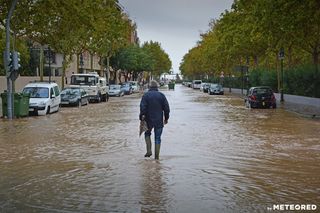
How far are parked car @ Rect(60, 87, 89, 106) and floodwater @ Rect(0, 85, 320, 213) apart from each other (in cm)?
1920

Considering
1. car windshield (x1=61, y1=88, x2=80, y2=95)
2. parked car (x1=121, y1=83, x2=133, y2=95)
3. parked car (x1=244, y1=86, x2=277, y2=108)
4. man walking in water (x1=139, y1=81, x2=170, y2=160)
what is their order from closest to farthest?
man walking in water (x1=139, y1=81, x2=170, y2=160)
parked car (x1=244, y1=86, x2=277, y2=108)
car windshield (x1=61, y1=88, x2=80, y2=95)
parked car (x1=121, y1=83, x2=133, y2=95)

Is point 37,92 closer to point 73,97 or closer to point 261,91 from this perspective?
point 73,97

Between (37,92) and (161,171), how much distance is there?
20.7 metres

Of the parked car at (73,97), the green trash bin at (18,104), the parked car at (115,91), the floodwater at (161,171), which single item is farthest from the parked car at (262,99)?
the parked car at (115,91)

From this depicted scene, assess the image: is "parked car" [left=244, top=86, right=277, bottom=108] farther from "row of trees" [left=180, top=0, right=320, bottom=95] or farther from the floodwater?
the floodwater

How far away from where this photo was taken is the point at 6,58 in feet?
83.9

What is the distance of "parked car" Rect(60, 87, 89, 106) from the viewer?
38.8 m

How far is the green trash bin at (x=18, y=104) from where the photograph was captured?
2662 centimetres

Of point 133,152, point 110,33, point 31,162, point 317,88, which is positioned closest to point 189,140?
point 133,152

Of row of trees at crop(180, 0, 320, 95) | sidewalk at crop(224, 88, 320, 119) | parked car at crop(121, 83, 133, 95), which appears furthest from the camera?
parked car at crop(121, 83, 133, 95)

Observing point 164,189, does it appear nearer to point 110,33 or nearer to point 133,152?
point 133,152

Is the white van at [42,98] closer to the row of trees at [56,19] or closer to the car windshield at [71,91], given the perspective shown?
the row of trees at [56,19]

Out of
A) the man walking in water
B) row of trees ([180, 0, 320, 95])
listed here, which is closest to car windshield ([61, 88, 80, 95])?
row of trees ([180, 0, 320, 95])

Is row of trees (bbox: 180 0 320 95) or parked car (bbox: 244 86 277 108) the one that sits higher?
row of trees (bbox: 180 0 320 95)
